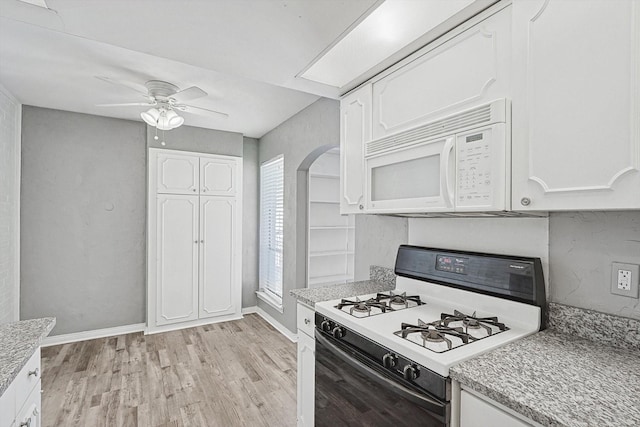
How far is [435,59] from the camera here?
1.52 meters

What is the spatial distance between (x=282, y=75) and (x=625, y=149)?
1.63m

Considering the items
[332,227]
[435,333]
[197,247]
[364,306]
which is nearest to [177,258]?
[197,247]

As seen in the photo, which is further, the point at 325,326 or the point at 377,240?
the point at 377,240

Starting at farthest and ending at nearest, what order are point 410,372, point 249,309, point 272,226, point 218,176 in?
point 249,309 → point 272,226 → point 218,176 → point 410,372

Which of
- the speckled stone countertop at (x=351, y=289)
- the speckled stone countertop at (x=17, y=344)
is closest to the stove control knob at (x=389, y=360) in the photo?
A: the speckled stone countertop at (x=351, y=289)

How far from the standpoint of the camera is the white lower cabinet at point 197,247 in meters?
3.88

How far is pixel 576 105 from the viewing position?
1.04m

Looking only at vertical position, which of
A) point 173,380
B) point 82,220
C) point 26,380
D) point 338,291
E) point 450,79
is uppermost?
point 450,79

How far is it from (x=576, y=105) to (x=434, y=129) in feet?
1.75

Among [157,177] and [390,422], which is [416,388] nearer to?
[390,422]

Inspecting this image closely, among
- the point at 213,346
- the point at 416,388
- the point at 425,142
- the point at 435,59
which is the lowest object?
the point at 213,346

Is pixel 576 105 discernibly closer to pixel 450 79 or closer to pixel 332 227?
pixel 450 79

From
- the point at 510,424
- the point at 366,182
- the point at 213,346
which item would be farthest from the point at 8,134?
the point at 510,424

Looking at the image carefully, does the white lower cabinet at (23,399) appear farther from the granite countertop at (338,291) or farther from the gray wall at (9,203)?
the gray wall at (9,203)
